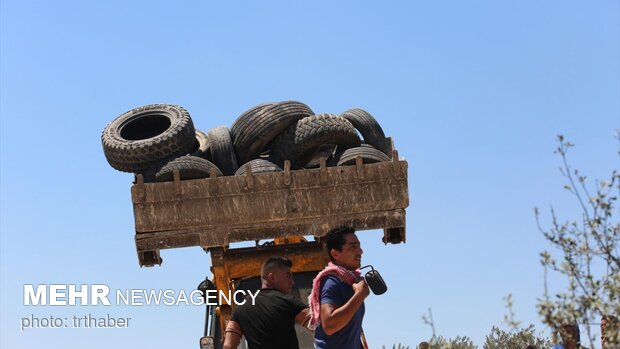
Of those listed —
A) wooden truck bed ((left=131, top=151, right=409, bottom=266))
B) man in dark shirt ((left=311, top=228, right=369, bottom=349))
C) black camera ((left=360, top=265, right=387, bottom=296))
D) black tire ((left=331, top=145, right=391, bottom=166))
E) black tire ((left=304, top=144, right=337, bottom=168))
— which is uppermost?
black tire ((left=304, top=144, right=337, bottom=168))

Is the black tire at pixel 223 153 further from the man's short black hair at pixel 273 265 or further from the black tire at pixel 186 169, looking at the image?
the man's short black hair at pixel 273 265

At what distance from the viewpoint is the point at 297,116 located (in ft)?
46.8

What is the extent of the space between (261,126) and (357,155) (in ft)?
5.01

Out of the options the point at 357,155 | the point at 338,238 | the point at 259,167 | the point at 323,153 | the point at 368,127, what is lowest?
the point at 338,238

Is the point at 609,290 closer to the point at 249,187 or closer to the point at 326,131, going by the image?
the point at 249,187

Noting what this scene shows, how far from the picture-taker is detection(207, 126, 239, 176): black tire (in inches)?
548

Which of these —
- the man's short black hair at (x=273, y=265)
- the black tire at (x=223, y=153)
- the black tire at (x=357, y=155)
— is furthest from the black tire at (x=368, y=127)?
the man's short black hair at (x=273, y=265)

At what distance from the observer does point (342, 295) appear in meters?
6.51

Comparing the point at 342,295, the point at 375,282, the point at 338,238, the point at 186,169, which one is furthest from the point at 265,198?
the point at 342,295

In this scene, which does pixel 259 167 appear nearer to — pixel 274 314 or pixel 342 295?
pixel 274 314

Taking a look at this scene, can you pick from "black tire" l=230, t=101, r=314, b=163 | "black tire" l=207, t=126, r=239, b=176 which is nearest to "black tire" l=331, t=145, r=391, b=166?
"black tire" l=230, t=101, r=314, b=163

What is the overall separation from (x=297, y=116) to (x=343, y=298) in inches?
312

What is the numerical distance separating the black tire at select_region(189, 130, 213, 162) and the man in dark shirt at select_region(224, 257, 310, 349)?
281 inches

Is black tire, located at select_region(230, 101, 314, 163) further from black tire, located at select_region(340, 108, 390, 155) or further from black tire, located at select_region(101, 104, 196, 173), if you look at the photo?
black tire, located at select_region(340, 108, 390, 155)
